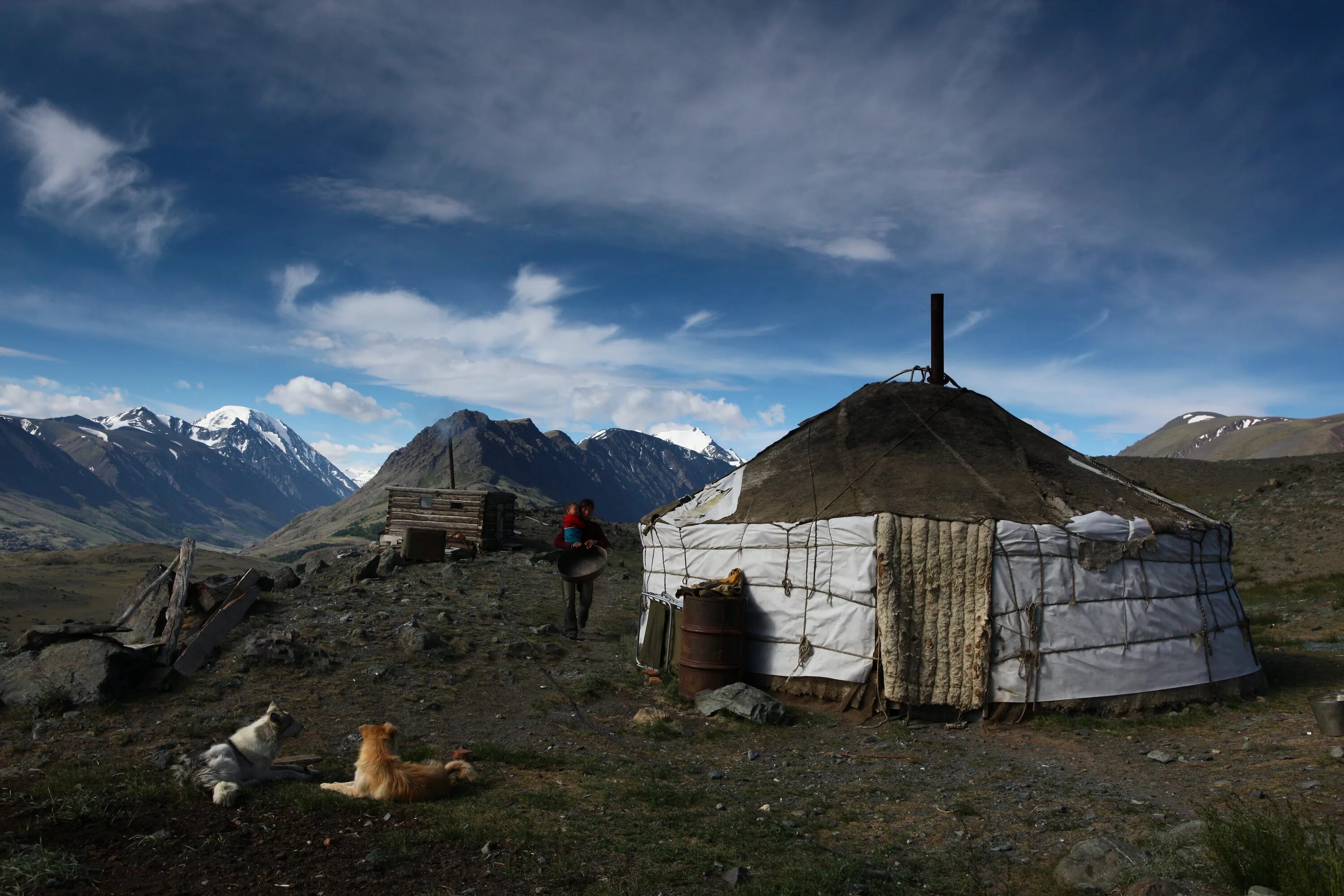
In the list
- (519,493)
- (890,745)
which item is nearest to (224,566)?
(890,745)

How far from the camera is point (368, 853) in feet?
14.1

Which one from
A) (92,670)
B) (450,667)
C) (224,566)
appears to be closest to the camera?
(92,670)

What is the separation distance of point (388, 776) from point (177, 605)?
5327 mm

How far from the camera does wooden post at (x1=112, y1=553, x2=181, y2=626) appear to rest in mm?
10000

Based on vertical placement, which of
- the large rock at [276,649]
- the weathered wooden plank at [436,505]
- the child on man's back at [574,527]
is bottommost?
the large rock at [276,649]

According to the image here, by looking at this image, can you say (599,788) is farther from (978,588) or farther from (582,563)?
(582,563)

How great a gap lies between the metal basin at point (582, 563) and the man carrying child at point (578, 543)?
0.23 feet

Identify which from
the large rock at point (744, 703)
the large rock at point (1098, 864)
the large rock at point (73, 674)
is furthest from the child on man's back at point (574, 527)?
the large rock at point (1098, 864)

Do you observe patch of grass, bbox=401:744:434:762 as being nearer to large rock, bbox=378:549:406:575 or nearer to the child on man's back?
the child on man's back

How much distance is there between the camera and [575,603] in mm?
11992

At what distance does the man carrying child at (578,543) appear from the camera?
11.3 meters

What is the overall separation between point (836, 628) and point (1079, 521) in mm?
2933

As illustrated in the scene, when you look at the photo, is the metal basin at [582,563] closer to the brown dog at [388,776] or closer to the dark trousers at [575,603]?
the dark trousers at [575,603]

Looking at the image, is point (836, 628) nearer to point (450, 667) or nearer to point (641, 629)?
point (641, 629)
